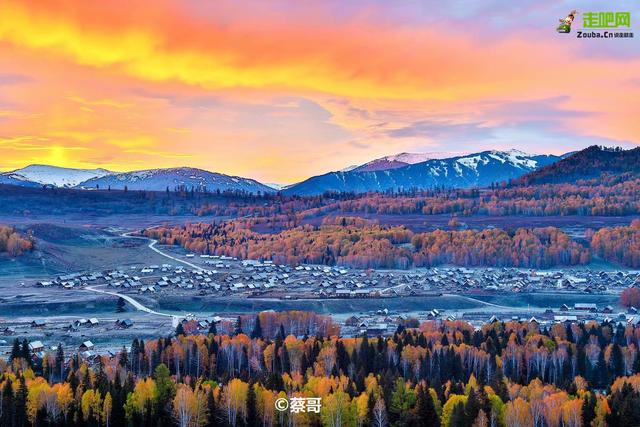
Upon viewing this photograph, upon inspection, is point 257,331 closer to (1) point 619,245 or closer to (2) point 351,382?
(2) point 351,382

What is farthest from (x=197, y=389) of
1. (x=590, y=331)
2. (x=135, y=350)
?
(x=590, y=331)

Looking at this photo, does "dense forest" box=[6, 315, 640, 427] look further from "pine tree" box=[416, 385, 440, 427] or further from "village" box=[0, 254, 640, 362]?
"village" box=[0, 254, 640, 362]

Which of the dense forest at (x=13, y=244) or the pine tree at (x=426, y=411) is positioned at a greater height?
the dense forest at (x=13, y=244)

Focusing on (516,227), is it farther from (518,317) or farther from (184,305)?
(184,305)

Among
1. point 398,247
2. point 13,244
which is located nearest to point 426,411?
point 13,244

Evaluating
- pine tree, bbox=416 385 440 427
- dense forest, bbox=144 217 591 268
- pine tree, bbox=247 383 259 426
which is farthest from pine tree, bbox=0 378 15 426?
dense forest, bbox=144 217 591 268

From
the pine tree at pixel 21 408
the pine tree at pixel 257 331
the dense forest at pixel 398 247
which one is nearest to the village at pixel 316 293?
the pine tree at pixel 257 331

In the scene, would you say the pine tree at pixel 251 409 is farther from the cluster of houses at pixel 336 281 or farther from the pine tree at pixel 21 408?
the cluster of houses at pixel 336 281
